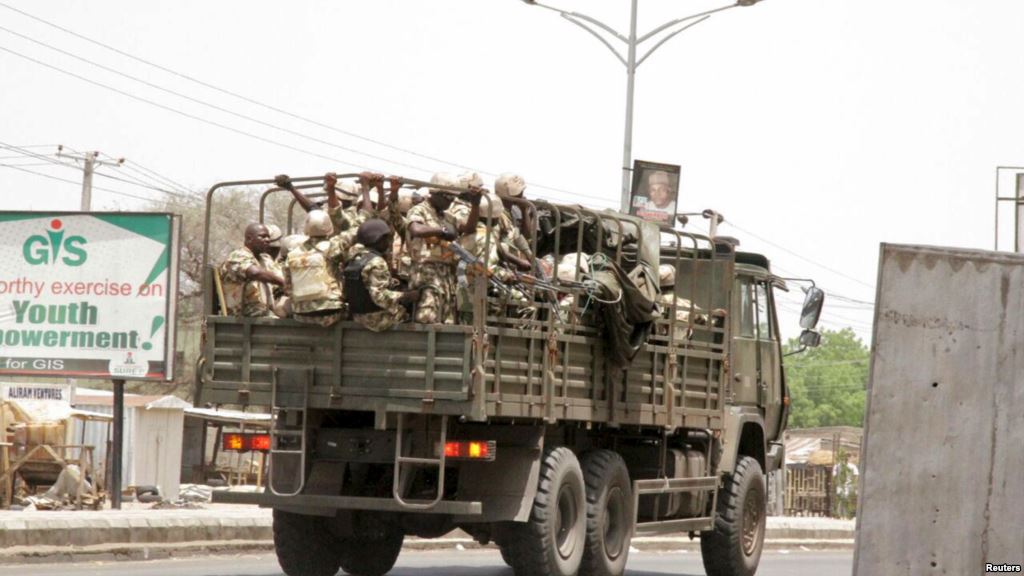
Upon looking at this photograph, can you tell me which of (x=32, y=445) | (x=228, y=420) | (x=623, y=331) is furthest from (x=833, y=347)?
(x=623, y=331)

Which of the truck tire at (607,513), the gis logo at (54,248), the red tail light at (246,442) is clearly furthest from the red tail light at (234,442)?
the gis logo at (54,248)

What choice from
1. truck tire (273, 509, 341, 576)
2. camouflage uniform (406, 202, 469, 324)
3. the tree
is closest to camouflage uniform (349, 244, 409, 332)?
camouflage uniform (406, 202, 469, 324)

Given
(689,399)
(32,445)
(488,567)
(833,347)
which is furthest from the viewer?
(833,347)

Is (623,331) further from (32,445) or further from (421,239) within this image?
(32,445)

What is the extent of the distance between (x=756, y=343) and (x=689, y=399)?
185 centimetres

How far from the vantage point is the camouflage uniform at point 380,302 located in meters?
11.4

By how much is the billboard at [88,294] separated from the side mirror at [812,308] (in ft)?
32.2

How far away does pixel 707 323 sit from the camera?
14.8 metres

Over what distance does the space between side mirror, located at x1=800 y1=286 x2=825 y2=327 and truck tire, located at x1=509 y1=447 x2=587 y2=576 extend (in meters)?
3.36

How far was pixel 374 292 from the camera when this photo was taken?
37.4ft

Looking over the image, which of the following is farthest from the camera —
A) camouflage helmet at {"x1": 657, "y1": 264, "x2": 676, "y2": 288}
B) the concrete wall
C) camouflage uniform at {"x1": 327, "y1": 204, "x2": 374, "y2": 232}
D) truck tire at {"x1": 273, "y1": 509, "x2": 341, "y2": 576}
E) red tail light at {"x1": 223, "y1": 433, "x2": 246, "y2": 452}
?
camouflage helmet at {"x1": 657, "y1": 264, "x2": 676, "y2": 288}

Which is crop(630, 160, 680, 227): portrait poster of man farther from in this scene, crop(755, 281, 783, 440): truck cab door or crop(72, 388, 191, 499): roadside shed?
crop(72, 388, 191, 499): roadside shed

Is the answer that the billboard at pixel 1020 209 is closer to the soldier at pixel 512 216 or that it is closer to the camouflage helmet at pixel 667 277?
the camouflage helmet at pixel 667 277

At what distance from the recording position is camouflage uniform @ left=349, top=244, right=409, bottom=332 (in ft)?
37.5
